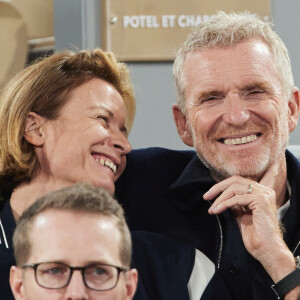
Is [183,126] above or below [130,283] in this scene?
above

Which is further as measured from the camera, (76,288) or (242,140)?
(242,140)

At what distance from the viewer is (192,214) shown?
82.0 inches

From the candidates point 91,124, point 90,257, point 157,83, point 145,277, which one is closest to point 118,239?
point 90,257

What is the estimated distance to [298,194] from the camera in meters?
2.08

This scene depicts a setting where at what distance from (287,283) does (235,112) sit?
0.47 metres

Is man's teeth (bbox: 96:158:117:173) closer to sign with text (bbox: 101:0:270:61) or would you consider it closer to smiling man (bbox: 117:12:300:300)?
smiling man (bbox: 117:12:300:300)

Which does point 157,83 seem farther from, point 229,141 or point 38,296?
point 38,296

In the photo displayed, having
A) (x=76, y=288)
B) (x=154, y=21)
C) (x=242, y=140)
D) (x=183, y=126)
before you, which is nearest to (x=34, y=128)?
(x=183, y=126)

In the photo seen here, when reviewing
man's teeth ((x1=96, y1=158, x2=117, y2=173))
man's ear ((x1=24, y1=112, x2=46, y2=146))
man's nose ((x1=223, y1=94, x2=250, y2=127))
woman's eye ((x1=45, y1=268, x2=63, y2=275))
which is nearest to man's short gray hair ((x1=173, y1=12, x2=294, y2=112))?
man's nose ((x1=223, y1=94, x2=250, y2=127))

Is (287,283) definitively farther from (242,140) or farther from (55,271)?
(55,271)

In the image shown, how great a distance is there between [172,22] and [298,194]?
3.44 feet

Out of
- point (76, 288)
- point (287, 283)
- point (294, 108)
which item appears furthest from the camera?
point (294, 108)

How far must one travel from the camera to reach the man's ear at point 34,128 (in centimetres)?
200

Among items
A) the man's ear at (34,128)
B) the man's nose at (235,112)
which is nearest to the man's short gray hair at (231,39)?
the man's nose at (235,112)
